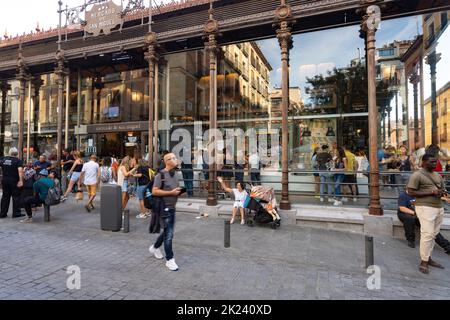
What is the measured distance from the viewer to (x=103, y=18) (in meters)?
10.3

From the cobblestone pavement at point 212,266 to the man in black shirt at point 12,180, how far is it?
1.28m

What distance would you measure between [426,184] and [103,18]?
454 inches

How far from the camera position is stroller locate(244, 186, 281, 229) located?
6938mm

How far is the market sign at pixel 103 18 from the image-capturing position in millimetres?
10172

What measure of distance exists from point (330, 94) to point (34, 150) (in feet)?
45.2

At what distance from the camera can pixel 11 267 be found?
14.5ft

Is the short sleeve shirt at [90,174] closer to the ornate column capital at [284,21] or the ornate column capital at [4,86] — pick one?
the ornate column capital at [284,21]

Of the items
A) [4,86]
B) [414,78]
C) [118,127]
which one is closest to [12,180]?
[118,127]

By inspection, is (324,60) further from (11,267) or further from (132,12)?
(11,267)

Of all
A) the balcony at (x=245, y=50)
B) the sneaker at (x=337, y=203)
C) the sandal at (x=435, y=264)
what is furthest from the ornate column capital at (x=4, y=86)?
the sandal at (x=435, y=264)

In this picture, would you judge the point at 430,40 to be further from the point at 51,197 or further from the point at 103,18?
the point at 51,197

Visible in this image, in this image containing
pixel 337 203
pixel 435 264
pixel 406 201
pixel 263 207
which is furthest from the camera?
pixel 337 203
